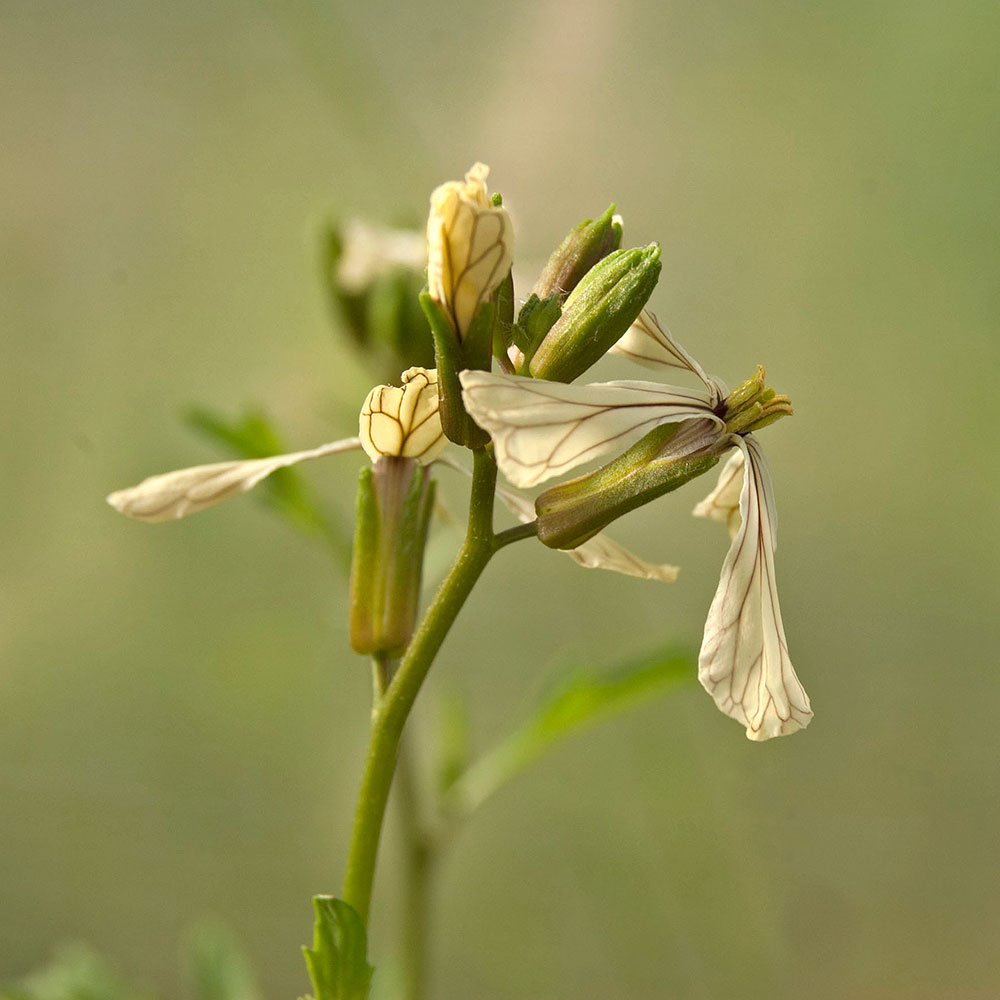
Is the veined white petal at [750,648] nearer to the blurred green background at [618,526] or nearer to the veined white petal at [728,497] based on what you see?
the veined white petal at [728,497]

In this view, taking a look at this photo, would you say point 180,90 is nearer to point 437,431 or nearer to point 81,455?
point 81,455

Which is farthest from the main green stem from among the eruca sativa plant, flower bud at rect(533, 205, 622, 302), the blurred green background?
the blurred green background

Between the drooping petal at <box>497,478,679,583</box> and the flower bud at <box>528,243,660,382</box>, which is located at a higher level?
the flower bud at <box>528,243,660,382</box>

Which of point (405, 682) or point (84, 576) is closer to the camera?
point (405, 682)

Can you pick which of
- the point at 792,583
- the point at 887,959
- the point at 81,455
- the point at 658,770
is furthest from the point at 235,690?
the point at 887,959

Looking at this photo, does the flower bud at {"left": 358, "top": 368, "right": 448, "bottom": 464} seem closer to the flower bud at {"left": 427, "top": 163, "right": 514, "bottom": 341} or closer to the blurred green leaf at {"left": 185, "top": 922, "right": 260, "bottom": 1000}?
the flower bud at {"left": 427, "top": 163, "right": 514, "bottom": 341}

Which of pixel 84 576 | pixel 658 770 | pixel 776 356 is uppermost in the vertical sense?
pixel 776 356
